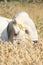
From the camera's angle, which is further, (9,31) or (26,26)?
(26,26)

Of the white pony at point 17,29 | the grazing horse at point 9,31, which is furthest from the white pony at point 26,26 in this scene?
the grazing horse at point 9,31

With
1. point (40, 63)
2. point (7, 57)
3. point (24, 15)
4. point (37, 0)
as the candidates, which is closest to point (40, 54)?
point (40, 63)

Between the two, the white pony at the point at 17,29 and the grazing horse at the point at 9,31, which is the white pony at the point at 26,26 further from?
the grazing horse at the point at 9,31

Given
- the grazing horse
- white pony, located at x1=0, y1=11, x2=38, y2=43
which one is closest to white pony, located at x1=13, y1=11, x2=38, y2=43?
white pony, located at x1=0, y1=11, x2=38, y2=43

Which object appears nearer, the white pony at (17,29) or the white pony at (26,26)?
the white pony at (17,29)

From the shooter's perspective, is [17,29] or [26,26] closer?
[17,29]

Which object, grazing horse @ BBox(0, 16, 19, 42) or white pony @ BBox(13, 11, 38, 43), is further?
white pony @ BBox(13, 11, 38, 43)

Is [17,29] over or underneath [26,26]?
over

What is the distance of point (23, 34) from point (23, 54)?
1.84 m

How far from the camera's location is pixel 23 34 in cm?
712

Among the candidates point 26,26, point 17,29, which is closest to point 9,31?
point 17,29

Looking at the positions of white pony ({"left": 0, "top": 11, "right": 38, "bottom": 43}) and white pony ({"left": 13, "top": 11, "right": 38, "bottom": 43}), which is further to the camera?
white pony ({"left": 13, "top": 11, "right": 38, "bottom": 43})

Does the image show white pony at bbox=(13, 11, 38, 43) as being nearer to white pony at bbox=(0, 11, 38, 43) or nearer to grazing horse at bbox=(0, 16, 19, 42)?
white pony at bbox=(0, 11, 38, 43)

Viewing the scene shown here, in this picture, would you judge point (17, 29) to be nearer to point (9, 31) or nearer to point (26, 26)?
point (9, 31)
